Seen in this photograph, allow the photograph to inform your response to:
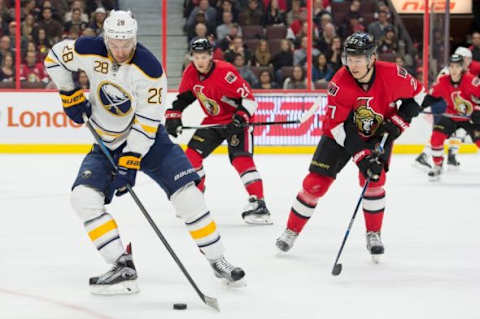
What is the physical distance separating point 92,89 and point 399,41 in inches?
304

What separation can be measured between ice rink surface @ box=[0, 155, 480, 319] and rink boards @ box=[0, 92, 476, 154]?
2.79 m

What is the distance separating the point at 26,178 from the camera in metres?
8.06

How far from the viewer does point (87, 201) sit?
12.1 feet

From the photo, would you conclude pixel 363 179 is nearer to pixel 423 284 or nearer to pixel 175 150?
pixel 423 284

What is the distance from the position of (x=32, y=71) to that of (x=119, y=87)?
23.2ft

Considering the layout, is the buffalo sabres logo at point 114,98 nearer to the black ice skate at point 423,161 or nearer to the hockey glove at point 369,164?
the hockey glove at point 369,164

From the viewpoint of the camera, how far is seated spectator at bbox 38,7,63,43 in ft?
35.4

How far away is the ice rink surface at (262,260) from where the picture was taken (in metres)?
3.56

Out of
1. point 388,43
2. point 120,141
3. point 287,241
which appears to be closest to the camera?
point 120,141

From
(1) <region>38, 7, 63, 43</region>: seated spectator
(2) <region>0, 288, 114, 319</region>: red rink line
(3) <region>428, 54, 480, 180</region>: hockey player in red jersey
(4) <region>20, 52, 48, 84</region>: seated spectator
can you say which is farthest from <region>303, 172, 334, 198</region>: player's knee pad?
(1) <region>38, 7, 63, 43</region>: seated spectator

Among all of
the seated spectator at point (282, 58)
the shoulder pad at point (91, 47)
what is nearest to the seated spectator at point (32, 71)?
the seated spectator at point (282, 58)

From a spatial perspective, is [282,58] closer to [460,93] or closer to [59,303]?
[460,93]

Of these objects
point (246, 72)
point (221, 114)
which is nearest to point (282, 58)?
point (246, 72)

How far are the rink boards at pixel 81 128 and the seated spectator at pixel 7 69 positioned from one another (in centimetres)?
18
